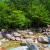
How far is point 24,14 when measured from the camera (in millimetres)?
30438

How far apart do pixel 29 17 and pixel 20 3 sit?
9.20 ft

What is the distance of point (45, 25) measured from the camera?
32656mm

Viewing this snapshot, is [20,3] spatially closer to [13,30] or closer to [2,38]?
[13,30]

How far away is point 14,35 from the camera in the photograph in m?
24.6

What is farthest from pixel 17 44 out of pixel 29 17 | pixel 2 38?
pixel 29 17

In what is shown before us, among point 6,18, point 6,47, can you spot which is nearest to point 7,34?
point 6,18

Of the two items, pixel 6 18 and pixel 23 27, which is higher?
pixel 6 18

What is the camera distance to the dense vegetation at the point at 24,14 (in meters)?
26.8

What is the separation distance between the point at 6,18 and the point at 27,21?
406 cm

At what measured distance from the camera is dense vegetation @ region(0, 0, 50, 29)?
26.8 m

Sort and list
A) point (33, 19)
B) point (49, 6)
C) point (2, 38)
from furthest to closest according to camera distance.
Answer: point (49, 6), point (33, 19), point (2, 38)

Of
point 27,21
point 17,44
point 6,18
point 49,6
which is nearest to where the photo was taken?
A: point 17,44

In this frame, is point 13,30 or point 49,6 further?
point 49,6

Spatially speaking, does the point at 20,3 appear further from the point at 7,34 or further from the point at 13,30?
the point at 7,34
